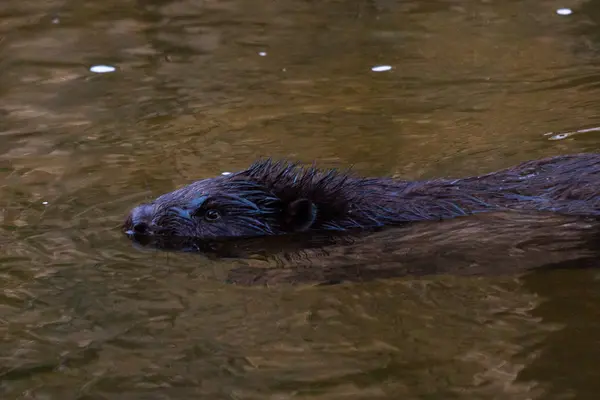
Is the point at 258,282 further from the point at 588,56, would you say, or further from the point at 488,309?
the point at 588,56

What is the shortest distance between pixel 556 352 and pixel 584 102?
5266 millimetres

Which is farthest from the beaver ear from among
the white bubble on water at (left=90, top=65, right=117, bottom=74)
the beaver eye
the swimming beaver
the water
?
the white bubble on water at (left=90, top=65, right=117, bottom=74)

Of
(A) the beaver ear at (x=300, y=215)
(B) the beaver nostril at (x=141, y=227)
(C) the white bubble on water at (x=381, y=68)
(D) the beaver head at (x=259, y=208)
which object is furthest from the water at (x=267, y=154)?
(A) the beaver ear at (x=300, y=215)

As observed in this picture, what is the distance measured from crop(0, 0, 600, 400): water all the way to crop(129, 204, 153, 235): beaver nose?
146 mm

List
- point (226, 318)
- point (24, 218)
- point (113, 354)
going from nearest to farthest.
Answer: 1. point (113, 354)
2. point (226, 318)
3. point (24, 218)

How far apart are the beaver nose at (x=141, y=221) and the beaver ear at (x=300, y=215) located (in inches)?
38.1

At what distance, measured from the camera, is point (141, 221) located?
679cm

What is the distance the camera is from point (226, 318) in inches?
216

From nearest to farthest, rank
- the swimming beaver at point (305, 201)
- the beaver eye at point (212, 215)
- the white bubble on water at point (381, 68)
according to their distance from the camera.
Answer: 1. the swimming beaver at point (305, 201)
2. the beaver eye at point (212, 215)
3. the white bubble on water at point (381, 68)

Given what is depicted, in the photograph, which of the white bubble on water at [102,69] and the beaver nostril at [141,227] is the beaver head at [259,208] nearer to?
the beaver nostril at [141,227]

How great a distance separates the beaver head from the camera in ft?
22.3

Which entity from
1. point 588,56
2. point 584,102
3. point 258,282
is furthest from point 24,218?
point 588,56

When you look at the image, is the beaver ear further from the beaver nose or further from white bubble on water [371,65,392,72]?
white bubble on water [371,65,392,72]

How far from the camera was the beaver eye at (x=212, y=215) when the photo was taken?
22.6 feet
